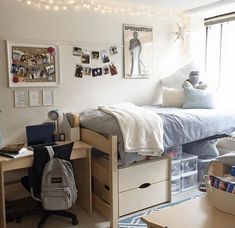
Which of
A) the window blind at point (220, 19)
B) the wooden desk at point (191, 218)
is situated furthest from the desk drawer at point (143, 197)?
the window blind at point (220, 19)

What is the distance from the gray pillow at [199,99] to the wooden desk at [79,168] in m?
1.49

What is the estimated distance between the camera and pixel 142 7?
3734 mm

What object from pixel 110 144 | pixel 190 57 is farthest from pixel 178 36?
pixel 110 144

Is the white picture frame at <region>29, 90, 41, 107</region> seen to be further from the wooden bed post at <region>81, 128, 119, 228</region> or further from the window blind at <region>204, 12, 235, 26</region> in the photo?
the window blind at <region>204, 12, 235, 26</region>

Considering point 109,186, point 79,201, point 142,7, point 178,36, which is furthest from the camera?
point 178,36

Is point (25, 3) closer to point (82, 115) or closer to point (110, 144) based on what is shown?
point (82, 115)

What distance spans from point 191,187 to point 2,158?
2.17m

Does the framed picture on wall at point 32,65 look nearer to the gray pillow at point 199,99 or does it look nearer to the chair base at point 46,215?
the chair base at point 46,215

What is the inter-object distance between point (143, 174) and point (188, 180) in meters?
0.83

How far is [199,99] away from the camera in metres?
3.61

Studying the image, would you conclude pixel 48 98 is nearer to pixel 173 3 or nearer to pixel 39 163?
pixel 39 163

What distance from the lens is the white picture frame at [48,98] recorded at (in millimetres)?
3150

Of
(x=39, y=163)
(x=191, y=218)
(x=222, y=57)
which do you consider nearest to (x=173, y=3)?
(x=222, y=57)

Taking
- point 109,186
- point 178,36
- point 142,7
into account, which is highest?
point 142,7
